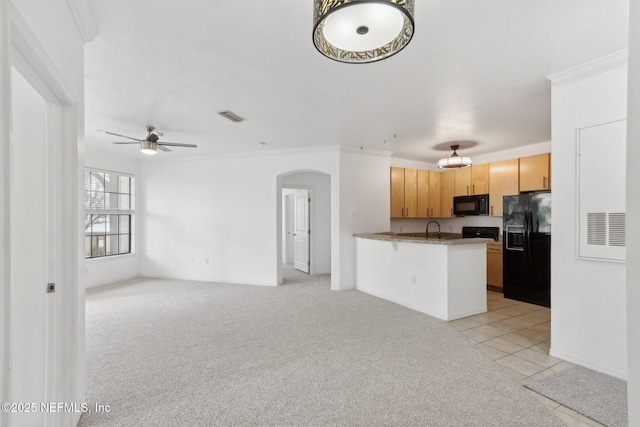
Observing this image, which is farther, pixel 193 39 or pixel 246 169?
pixel 246 169

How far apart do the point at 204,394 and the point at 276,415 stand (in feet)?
1.96

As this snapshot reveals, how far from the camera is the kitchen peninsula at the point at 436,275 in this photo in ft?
12.3

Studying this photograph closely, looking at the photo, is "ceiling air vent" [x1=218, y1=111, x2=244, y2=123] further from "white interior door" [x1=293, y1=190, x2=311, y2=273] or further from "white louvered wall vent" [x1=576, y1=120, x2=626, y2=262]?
"white louvered wall vent" [x1=576, y1=120, x2=626, y2=262]

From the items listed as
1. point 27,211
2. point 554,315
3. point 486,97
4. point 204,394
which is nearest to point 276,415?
point 204,394

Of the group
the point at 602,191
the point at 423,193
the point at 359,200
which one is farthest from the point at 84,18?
the point at 423,193

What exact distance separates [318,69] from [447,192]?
4.72 metres

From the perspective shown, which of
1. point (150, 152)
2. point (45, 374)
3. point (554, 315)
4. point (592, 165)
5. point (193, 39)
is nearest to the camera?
point (45, 374)

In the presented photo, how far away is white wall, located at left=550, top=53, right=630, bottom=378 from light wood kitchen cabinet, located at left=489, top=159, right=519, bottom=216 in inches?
99.2

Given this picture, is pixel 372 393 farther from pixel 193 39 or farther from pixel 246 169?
pixel 246 169

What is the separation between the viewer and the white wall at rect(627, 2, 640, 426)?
0.80 metres

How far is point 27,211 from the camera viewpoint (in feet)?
5.22

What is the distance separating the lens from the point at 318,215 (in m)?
6.86

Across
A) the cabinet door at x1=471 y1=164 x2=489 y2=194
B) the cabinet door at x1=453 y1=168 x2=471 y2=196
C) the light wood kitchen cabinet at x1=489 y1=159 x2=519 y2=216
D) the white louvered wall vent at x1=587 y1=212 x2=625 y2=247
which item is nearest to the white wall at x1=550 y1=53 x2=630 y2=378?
the white louvered wall vent at x1=587 y1=212 x2=625 y2=247

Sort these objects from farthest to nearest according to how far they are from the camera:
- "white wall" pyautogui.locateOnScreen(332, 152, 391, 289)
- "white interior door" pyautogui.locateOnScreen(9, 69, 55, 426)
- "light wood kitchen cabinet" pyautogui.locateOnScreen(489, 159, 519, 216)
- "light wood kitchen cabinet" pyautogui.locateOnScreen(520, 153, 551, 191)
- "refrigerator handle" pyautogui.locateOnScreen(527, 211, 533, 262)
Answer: "white wall" pyautogui.locateOnScreen(332, 152, 391, 289), "light wood kitchen cabinet" pyautogui.locateOnScreen(489, 159, 519, 216), "light wood kitchen cabinet" pyautogui.locateOnScreen(520, 153, 551, 191), "refrigerator handle" pyautogui.locateOnScreen(527, 211, 533, 262), "white interior door" pyautogui.locateOnScreen(9, 69, 55, 426)
